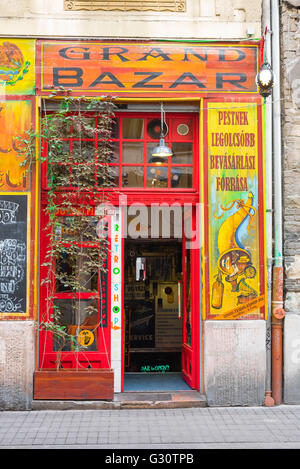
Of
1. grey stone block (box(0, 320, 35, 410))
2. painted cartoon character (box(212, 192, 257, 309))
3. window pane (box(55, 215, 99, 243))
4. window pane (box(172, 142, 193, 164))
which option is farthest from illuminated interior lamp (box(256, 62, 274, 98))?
grey stone block (box(0, 320, 35, 410))

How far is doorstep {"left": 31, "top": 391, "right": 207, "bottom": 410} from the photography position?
7605 mm

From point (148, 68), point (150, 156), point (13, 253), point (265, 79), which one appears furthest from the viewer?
point (150, 156)

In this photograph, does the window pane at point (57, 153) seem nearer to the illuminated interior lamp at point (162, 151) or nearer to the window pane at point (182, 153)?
the illuminated interior lamp at point (162, 151)

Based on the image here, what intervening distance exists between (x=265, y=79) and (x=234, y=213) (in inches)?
81.6

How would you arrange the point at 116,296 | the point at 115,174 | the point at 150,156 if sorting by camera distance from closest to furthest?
the point at 116,296 → the point at 115,174 → the point at 150,156

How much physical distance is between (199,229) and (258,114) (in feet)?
6.83

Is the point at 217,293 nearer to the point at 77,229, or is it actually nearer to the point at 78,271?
the point at 78,271

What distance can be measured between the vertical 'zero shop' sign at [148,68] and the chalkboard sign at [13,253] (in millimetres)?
1876

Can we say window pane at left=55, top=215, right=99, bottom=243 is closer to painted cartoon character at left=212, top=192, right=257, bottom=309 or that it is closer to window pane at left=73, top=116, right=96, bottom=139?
window pane at left=73, top=116, right=96, bottom=139

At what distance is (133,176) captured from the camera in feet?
28.1

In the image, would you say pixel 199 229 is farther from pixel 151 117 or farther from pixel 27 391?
pixel 27 391

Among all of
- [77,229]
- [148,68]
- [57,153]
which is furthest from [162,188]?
[148,68]
